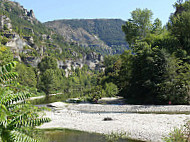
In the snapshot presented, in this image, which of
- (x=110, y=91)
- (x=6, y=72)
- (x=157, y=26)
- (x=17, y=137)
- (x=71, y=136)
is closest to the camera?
(x=17, y=137)

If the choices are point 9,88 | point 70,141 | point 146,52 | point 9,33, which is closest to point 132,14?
point 146,52

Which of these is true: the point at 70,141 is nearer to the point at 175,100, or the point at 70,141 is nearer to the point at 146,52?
the point at 175,100

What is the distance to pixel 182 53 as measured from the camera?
36.2 meters

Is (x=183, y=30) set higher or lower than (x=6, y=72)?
higher

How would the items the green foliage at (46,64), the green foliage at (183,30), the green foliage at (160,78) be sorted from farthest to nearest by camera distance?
1. the green foliage at (46,64)
2. the green foliage at (183,30)
3. the green foliage at (160,78)

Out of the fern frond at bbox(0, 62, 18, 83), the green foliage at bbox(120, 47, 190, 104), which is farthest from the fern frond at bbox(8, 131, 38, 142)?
the green foliage at bbox(120, 47, 190, 104)

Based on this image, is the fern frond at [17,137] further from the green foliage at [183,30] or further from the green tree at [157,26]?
the green tree at [157,26]

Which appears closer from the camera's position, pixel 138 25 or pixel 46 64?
pixel 138 25

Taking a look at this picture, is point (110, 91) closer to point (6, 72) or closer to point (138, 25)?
point (138, 25)

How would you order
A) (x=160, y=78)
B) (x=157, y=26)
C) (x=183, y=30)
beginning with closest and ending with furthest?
(x=160, y=78) < (x=183, y=30) < (x=157, y=26)

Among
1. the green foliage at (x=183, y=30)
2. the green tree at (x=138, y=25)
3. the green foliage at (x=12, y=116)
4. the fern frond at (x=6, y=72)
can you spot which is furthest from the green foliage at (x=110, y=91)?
the fern frond at (x=6, y=72)

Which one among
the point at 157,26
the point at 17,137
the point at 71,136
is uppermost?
the point at 157,26

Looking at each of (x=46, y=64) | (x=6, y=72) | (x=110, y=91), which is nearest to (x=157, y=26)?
(x=110, y=91)

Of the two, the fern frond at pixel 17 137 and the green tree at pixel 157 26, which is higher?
the green tree at pixel 157 26
